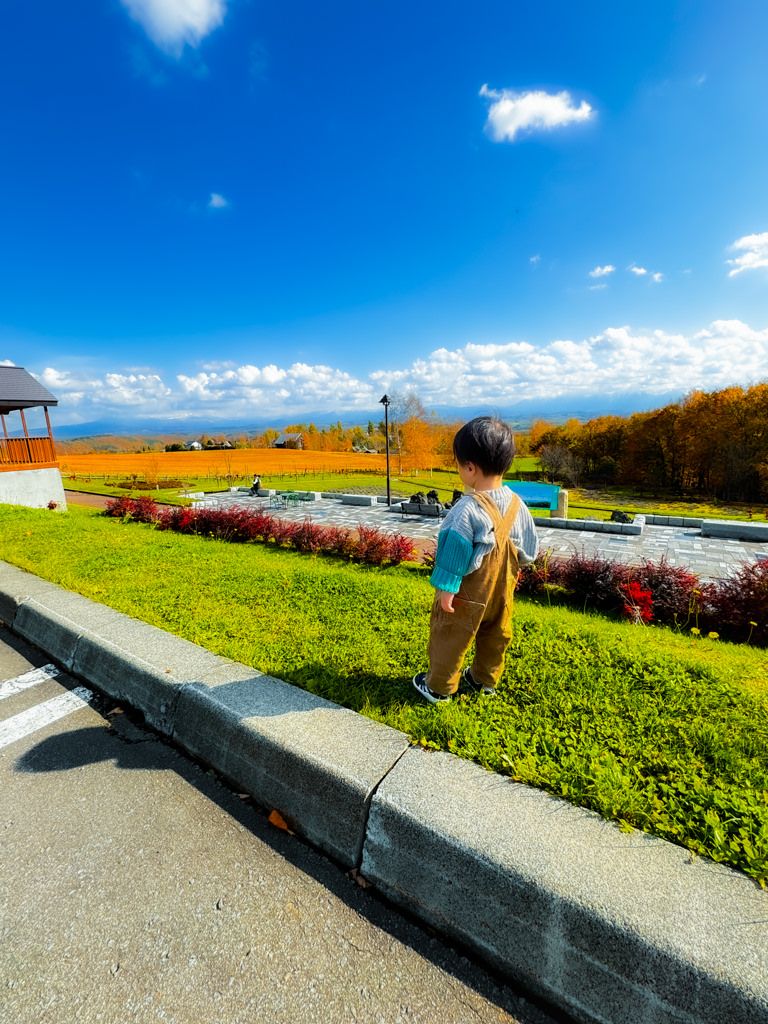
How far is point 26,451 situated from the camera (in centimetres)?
1716

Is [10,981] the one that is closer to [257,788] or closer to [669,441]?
[257,788]

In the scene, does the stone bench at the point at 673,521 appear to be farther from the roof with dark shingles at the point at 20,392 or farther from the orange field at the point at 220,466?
the orange field at the point at 220,466

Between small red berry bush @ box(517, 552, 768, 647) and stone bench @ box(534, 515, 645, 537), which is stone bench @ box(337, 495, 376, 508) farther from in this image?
small red berry bush @ box(517, 552, 768, 647)

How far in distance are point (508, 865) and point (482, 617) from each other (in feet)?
3.70

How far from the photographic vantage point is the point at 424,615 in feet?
14.5

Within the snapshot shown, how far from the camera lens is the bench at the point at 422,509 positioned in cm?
1773

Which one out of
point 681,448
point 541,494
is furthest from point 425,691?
point 681,448

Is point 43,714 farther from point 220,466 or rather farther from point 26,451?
point 220,466

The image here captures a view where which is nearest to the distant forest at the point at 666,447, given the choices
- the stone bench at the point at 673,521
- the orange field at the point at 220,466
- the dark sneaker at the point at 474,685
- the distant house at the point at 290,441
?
the orange field at the point at 220,466

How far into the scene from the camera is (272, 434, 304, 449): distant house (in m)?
80.6

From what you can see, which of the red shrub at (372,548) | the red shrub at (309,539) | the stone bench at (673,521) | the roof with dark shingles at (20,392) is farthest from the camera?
the roof with dark shingles at (20,392)

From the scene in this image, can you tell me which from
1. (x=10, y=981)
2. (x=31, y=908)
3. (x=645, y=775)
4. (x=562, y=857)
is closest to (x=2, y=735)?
(x=31, y=908)

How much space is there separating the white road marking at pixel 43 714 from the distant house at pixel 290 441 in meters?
78.8

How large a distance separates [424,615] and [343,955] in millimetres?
2926
